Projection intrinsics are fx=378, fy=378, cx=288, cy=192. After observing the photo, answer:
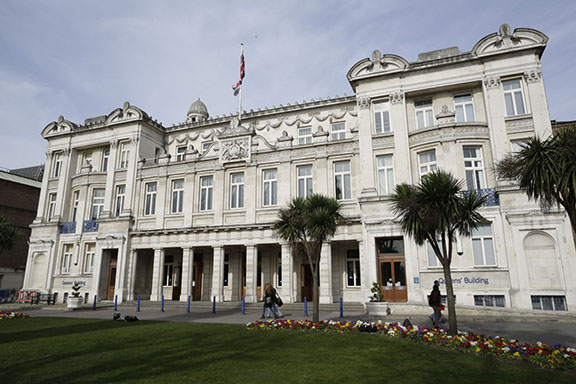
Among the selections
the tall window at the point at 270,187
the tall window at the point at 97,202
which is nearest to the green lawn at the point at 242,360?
the tall window at the point at 270,187

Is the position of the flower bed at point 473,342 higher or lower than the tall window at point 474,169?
lower

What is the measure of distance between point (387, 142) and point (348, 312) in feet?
37.1

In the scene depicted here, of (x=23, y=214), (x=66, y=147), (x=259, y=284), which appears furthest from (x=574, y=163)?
(x=23, y=214)

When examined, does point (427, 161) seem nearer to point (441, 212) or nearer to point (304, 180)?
point (304, 180)

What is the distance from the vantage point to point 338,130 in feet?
99.1

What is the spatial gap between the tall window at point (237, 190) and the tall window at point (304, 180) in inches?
188

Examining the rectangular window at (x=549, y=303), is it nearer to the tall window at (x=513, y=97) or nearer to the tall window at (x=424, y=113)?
the tall window at (x=513, y=97)

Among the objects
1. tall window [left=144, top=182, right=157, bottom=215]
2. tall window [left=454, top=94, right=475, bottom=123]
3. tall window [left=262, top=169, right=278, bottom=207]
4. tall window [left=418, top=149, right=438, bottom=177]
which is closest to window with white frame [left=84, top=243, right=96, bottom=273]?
tall window [left=144, top=182, right=157, bottom=215]

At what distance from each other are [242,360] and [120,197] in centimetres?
2813

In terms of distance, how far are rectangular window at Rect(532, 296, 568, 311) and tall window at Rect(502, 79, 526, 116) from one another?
35.7ft

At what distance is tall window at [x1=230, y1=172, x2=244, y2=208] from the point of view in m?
29.4

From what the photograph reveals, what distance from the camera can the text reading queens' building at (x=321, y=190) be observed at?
21.7 meters

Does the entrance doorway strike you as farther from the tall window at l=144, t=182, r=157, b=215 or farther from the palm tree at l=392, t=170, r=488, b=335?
the tall window at l=144, t=182, r=157, b=215

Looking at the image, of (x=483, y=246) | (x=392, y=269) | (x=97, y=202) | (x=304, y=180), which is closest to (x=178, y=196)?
(x=97, y=202)
